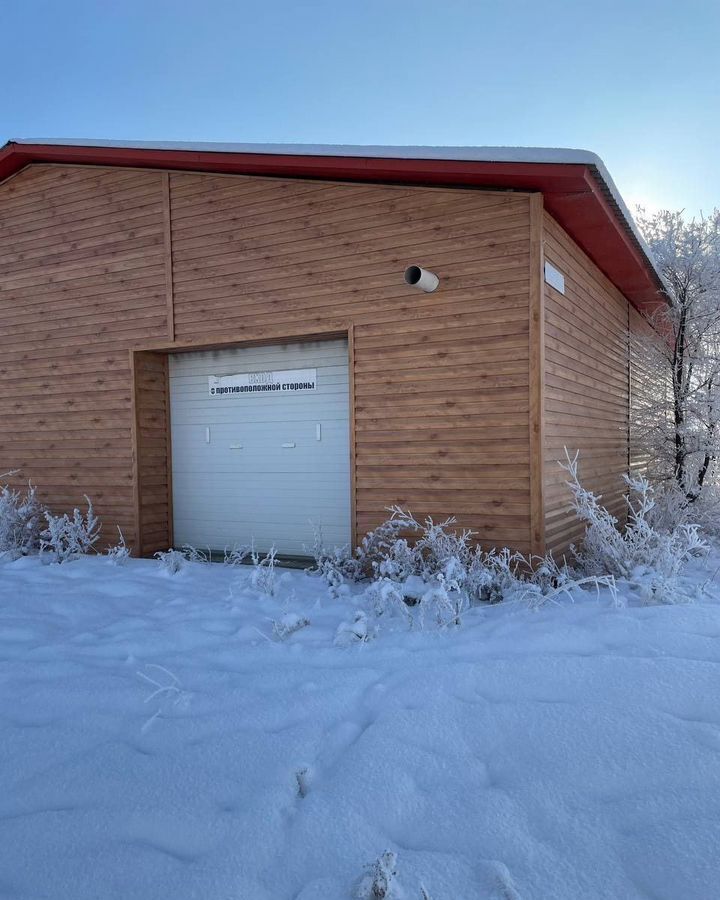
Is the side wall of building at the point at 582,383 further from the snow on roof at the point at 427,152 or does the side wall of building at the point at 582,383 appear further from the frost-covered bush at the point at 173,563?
the frost-covered bush at the point at 173,563

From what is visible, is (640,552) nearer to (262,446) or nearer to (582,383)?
(582,383)

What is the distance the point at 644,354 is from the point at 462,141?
215 inches

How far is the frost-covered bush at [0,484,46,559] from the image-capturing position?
6930 mm

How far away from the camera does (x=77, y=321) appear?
7422mm

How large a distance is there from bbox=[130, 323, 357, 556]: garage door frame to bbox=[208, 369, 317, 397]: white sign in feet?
1.21

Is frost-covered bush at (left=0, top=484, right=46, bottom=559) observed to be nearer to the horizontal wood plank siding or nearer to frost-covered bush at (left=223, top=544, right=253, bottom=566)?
the horizontal wood plank siding

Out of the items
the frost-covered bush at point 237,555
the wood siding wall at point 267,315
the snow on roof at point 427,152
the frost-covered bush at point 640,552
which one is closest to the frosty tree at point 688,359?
the snow on roof at point 427,152

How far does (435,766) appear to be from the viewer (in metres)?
2.21

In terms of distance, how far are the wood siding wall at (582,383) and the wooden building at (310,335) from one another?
0.14 feet

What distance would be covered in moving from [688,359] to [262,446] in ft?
20.7

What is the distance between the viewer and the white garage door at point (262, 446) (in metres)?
6.54

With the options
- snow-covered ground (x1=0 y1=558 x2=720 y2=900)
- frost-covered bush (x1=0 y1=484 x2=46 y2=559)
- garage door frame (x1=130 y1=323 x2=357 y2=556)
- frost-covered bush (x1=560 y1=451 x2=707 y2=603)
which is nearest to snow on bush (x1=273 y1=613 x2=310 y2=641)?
snow-covered ground (x1=0 y1=558 x2=720 y2=900)


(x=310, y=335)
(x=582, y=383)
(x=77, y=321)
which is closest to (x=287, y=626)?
(x=310, y=335)

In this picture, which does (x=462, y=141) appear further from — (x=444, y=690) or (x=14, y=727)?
(x=14, y=727)
